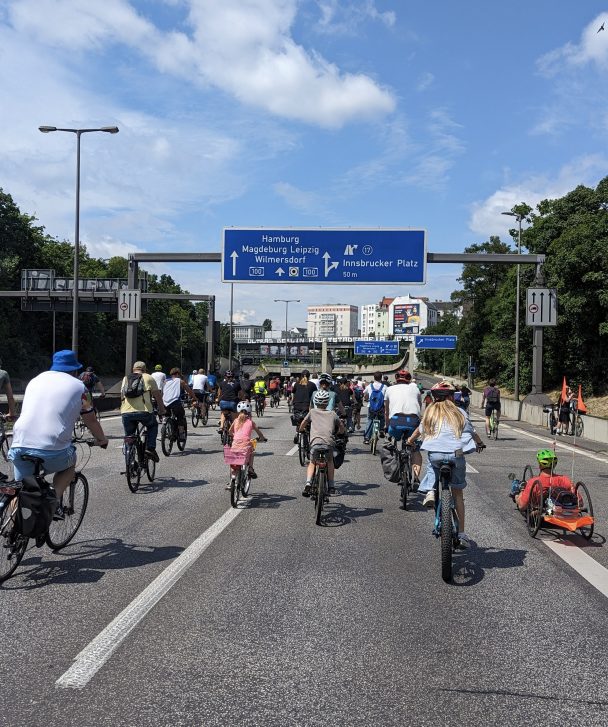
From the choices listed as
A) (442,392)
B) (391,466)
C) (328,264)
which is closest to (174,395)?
(391,466)

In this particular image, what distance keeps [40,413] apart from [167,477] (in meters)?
6.09

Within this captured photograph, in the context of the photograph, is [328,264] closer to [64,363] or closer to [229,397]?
[229,397]

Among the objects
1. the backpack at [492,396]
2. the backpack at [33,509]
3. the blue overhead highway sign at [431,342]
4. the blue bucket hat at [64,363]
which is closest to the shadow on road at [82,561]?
the backpack at [33,509]

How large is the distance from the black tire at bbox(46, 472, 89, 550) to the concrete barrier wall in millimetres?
18166

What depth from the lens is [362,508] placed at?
29.9ft

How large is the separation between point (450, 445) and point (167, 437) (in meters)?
9.38

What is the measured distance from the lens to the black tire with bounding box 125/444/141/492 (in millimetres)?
9945

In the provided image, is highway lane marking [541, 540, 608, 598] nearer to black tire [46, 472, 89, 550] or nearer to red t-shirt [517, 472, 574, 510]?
red t-shirt [517, 472, 574, 510]

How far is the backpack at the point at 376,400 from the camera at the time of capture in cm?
1645

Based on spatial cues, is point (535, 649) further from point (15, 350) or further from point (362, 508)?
point (15, 350)

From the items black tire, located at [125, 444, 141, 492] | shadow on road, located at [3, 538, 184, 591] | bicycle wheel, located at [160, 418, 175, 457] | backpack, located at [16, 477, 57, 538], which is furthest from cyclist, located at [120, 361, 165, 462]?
backpack, located at [16, 477, 57, 538]

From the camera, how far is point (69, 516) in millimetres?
6617

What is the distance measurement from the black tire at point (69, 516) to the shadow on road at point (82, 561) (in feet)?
0.36

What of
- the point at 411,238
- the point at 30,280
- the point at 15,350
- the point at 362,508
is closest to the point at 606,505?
the point at 362,508
